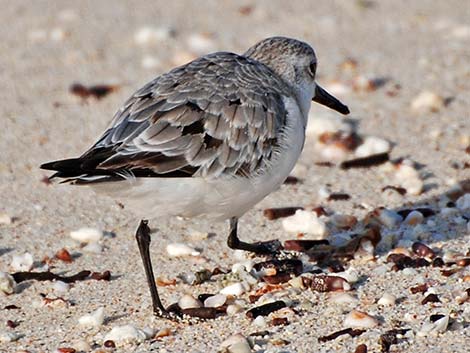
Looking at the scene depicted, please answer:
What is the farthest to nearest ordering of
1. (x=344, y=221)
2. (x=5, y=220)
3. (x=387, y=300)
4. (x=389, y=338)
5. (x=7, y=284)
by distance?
(x=5, y=220)
(x=344, y=221)
(x=7, y=284)
(x=387, y=300)
(x=389, y=338)

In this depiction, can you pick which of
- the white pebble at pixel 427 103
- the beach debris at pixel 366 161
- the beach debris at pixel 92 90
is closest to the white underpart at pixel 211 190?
the beach debris at pixel 366 161

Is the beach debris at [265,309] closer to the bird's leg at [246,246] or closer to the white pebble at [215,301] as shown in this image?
the white pebble at [215,301]

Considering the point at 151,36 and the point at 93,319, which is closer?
the point at 93,319

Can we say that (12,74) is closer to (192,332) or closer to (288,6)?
(288,6)

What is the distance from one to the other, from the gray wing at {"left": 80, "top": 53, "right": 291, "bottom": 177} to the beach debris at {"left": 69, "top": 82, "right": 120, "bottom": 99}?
2.74 m

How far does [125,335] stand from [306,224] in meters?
1.57

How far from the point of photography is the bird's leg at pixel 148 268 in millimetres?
4875

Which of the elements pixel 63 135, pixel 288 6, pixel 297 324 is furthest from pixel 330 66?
pixel 297 324

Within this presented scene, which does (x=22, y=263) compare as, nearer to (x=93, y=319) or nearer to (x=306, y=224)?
(x=93, y=319)

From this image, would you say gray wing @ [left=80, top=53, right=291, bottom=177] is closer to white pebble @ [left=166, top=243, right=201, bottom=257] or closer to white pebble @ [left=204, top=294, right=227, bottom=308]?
white pebble @ [left=204, top=294, right=227, bottom=308]

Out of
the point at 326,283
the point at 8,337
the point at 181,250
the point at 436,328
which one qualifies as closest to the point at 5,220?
the point at 181,250

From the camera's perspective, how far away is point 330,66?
835 centimetres

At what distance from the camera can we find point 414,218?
19.1 feet

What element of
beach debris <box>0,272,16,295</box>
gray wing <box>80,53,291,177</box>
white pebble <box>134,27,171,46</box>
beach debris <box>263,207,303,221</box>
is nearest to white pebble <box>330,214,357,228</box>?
beach debris <box>263,207,303,221</box>
